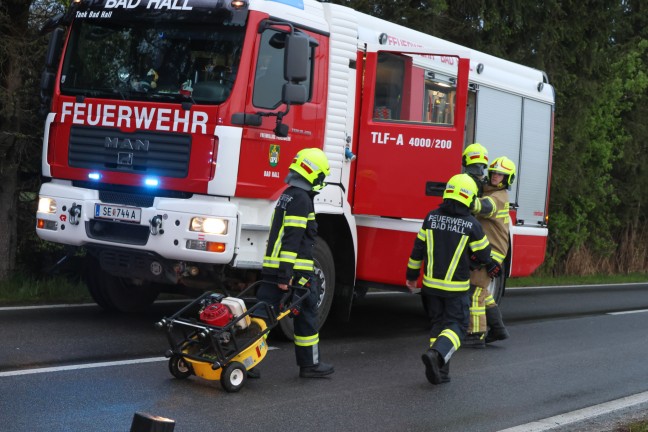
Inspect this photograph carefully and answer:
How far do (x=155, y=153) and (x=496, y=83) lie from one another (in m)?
5.11

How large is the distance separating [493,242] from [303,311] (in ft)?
11.0

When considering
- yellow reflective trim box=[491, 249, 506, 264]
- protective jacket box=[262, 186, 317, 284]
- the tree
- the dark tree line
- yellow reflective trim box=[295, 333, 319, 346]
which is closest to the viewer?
protective jacket box=[262, 186, 317, 284]

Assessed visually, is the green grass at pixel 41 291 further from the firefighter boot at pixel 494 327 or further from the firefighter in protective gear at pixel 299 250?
the firefighter boot at pixel 494 327

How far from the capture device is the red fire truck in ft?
29.1

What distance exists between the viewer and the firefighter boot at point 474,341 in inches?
417

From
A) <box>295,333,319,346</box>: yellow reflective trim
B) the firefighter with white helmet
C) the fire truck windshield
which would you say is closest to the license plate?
the fire truck windshield

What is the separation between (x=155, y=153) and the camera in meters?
9.05

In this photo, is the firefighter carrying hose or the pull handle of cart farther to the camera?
the firefighter carrying hose

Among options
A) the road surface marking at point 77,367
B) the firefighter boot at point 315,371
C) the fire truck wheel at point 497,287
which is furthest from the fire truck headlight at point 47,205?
the fire truck wheel at point 497,287

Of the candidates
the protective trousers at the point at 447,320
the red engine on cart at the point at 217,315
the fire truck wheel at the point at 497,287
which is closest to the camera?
the red engine on cart at the point at 217,315

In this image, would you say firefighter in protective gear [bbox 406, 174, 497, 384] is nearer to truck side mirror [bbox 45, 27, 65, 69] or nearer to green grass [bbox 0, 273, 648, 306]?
truck side mirror [bbox 45, 27, 65, 69]

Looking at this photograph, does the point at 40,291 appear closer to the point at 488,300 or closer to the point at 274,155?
the point at 274,155

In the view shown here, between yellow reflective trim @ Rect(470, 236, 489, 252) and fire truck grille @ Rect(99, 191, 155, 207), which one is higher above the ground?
fire truck grille @ Rect(99, 191, 155, 207)

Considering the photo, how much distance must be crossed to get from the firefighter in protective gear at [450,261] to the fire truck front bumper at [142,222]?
1641mm
